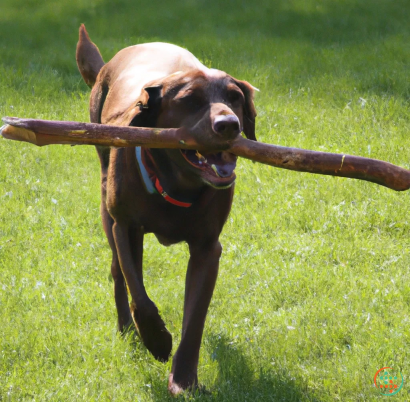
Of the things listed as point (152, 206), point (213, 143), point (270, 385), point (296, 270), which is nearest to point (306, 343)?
point (270, 385)

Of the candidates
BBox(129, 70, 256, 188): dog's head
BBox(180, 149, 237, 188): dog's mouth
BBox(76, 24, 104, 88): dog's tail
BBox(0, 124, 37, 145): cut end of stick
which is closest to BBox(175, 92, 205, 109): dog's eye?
BBox(129, 70, 256, 188): dog's head

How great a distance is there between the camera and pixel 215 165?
3.63m

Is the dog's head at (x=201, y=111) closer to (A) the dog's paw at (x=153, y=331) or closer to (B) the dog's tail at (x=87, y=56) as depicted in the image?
(A) the dog's paw at (x=153, y=331)

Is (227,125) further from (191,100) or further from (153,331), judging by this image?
(153,331)

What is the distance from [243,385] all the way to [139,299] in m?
0.81

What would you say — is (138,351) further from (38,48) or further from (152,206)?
(38,48)

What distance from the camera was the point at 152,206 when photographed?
4129 mm

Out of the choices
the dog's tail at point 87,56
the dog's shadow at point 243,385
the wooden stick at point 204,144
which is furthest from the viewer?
the dog's tail at point 87,56

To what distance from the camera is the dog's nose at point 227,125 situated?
336 cm

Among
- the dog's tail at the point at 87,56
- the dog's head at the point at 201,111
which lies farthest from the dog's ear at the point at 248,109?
the dog's tail at the point at 87,56

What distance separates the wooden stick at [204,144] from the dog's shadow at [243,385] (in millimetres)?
1402

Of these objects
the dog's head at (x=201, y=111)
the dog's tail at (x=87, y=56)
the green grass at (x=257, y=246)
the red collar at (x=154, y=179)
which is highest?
the dog's head at (x=201, y=111)

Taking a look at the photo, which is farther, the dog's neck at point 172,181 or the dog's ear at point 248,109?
the dog's ear at point 248,109

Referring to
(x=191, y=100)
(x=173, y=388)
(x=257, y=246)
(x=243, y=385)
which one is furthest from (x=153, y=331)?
(x=257, y=246)
